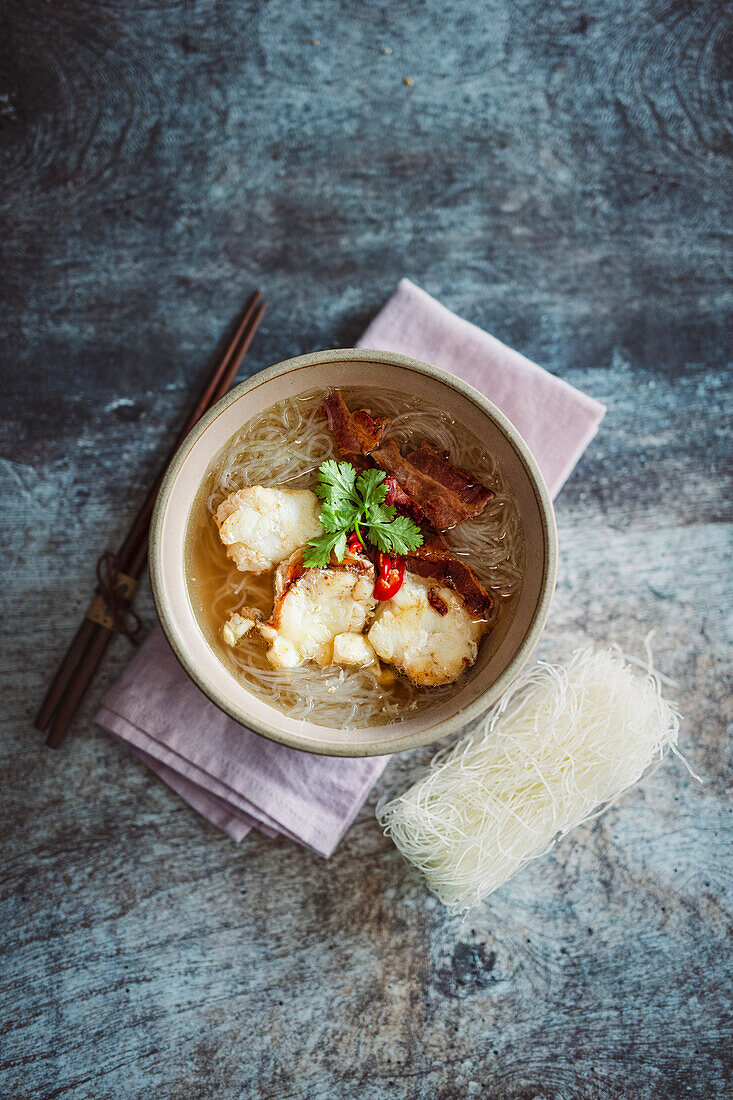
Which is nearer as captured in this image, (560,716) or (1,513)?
(560,716)

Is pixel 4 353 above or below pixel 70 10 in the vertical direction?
below

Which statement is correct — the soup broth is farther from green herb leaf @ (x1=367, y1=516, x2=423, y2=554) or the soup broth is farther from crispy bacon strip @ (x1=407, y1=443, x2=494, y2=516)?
green herb leaf @ (x1=367, y1=516, x2=423, y2=554)

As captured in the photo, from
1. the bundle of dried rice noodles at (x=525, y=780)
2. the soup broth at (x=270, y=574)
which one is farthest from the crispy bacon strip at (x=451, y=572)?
the bundle of dried rice noodles at (x=525, y=780)

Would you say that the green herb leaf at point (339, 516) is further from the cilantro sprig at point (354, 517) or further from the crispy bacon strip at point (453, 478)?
the crispy bacon strip at point (453, 478)

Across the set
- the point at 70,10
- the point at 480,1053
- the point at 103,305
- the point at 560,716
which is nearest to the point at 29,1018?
the point at 480,1053

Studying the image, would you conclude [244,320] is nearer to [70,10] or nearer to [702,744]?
[70,10]

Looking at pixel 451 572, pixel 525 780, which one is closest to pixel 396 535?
pixel 451 572

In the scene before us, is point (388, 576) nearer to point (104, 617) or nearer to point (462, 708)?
point (462, 708)
